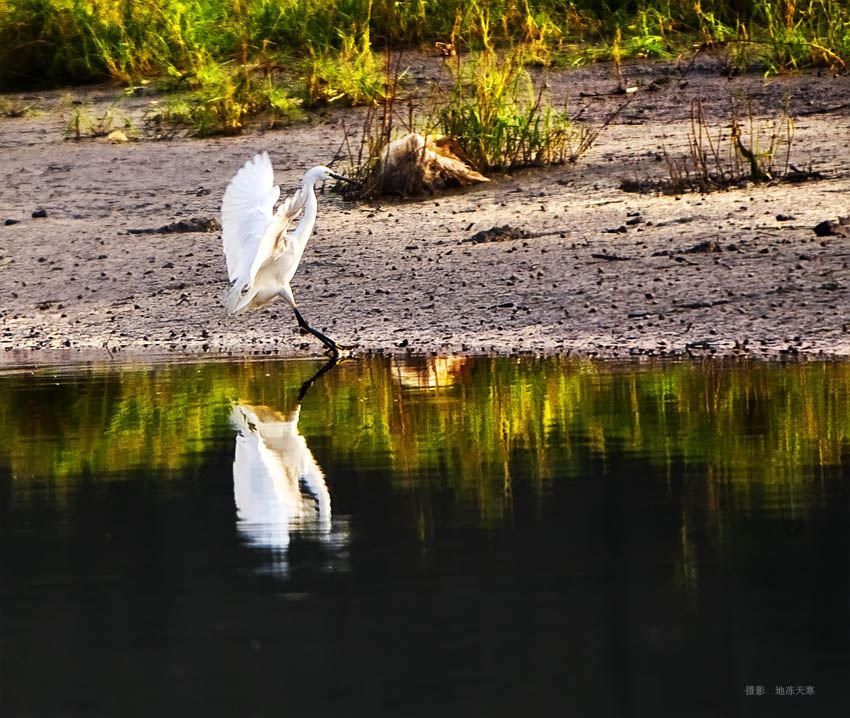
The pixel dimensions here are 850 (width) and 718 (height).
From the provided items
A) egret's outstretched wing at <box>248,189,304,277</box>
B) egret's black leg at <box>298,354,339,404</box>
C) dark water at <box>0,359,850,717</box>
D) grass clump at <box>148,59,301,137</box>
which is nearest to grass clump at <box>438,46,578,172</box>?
grass clump at <box>148,59,301,137</box>

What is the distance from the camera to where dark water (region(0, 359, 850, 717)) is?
11.3 ft

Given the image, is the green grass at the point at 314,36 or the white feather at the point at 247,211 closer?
the white feather at the point at 247,211


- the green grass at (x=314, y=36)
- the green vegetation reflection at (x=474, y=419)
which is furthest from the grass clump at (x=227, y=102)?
the green vegetation reflection at (x=474, y=419)

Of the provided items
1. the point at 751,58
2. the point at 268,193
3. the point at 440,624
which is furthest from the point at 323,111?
the point at 440,624

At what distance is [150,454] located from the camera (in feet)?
20.0

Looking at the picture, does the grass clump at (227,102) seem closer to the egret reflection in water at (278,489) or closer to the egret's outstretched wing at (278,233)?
the egret's outstretched wing at (278,233)

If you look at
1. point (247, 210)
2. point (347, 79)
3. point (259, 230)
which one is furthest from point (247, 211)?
point (347, 79)

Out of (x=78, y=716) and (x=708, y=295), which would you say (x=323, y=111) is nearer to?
(x=708, y=295)

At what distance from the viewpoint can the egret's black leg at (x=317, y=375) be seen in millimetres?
7410

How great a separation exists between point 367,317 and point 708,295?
1.94 metres

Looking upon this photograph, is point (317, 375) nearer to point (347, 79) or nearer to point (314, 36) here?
point (347, 79)

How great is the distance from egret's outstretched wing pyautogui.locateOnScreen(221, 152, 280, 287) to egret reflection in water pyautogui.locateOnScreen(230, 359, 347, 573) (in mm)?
1636

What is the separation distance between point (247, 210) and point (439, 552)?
4211 mm

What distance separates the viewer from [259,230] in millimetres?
8172
